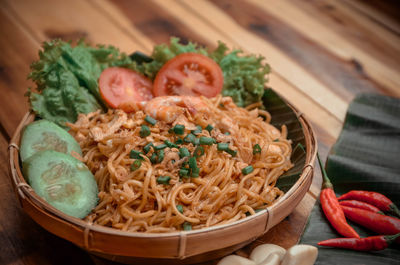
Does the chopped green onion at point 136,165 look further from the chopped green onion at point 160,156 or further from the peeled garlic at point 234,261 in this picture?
the peeled garlic at point 234,261

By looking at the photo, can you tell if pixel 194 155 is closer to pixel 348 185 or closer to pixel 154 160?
pixel 154 160

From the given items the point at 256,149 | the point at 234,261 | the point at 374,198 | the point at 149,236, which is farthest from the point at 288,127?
the point at 149,236

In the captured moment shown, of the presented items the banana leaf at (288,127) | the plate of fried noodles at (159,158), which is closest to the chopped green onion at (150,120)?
the plate of fried noodles at (159,158)

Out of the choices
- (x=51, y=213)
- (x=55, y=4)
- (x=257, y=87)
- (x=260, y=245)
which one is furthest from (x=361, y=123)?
(x=55, y=4)

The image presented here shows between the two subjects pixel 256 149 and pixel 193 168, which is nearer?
pixel 193 168

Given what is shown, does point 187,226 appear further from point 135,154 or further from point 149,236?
point 135,154
